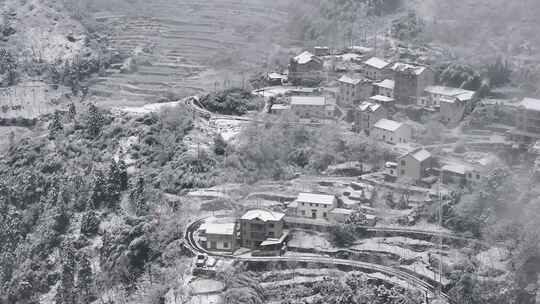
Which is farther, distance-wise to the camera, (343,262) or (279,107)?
(279,107)

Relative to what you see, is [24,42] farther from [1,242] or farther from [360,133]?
[360,133]

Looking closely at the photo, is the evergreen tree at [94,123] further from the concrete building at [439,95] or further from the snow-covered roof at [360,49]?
the concrete building at [439,95]

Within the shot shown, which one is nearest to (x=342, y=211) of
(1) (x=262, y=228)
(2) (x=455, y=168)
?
(1) (x=262, y=228)

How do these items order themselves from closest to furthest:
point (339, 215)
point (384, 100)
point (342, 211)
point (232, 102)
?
point (339, 215) → point (342, 211) → point (384, 100) → point (232, 102)

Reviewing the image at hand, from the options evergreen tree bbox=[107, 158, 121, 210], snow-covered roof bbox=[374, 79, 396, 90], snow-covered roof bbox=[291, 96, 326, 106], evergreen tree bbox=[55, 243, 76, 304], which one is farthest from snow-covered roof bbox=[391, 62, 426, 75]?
evergreen tree bbox=[55, 243, 76, 304]

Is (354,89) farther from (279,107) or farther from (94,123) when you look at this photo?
(94,123)
